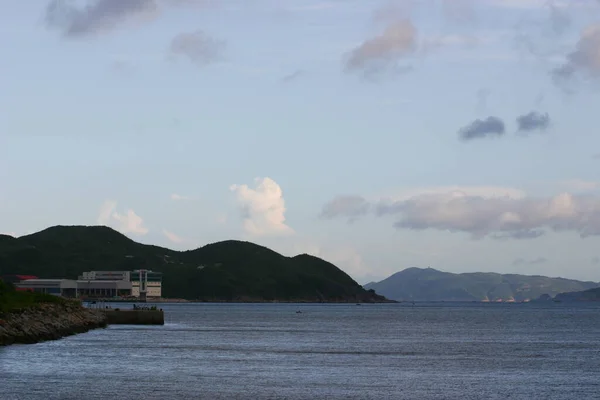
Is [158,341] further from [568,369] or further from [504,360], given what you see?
[568,369]

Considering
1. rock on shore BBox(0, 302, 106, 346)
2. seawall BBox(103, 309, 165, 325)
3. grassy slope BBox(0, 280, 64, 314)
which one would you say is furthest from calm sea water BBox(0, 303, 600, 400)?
seawall BBox(103, 309, 165, 325)

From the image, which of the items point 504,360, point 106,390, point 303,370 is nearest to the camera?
point 106,390

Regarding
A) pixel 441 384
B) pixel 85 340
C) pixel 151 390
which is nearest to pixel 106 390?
pixel 151 390

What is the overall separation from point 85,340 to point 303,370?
46584mm

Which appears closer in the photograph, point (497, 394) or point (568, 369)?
point (497, 394)

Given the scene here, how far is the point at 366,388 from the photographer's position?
75562mm

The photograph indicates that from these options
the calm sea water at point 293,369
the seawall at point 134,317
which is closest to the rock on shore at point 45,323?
the calm sea water at point 293,369

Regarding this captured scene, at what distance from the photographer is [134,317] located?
188m

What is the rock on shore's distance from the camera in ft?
367

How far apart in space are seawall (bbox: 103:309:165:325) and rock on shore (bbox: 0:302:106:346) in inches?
561

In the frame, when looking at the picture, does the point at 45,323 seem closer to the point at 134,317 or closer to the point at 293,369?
the point at 293,369

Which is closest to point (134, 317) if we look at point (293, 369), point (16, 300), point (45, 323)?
point (16, 300)

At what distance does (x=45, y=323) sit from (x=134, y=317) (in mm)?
60232

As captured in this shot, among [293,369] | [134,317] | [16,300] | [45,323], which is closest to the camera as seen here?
[293,369]
